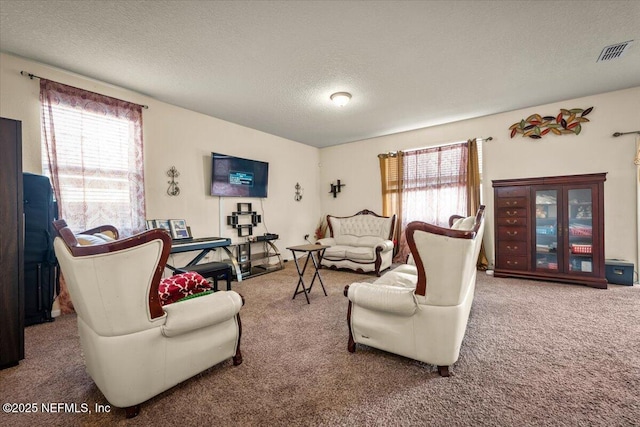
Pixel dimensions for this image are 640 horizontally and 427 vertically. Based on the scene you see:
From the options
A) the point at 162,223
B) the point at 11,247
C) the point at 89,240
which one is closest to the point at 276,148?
the point at 162,223

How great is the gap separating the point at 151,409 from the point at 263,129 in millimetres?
4444

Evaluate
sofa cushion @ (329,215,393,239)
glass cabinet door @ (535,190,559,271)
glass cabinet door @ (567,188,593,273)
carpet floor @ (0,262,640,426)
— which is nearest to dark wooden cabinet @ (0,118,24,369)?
carpet floor @ (0,262,640,426)

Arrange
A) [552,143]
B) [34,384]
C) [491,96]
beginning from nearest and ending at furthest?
[34,384] < [491,96] < [552,143]

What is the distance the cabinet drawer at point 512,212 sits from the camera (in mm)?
3783

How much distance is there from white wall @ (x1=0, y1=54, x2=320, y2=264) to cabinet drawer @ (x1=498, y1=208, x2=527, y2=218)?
3.73 meters

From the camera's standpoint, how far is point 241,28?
220 cm

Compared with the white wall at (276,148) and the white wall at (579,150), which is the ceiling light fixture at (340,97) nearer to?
the white wall at (276,148)

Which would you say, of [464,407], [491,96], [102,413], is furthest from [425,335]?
[491,96]

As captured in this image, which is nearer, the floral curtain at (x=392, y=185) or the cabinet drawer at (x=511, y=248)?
the cabinet drawer at (x=511, y=248)

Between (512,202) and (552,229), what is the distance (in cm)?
63

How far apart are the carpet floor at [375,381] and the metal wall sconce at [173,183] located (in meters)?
1.89

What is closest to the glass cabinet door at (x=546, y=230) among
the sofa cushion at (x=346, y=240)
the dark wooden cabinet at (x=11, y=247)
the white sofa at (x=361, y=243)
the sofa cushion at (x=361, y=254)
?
the white sofa at (x=361, y=243)

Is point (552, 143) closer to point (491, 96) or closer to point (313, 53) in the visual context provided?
point (491, 96)

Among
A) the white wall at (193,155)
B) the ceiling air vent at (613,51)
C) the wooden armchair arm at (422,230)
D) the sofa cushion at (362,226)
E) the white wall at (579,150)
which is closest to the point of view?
the wooden armchair arm at (422,230)
